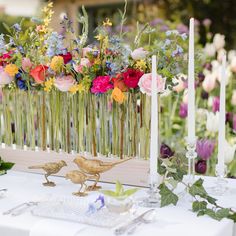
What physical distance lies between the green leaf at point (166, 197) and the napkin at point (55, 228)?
11.5 inches

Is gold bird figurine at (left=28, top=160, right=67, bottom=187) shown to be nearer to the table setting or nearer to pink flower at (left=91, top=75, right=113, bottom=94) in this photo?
the table setting

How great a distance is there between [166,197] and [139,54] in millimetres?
498

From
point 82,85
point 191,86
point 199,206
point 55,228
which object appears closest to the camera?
point 55,228

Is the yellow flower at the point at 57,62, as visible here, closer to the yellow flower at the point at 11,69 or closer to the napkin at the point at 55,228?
the yellow flower at the point at 11,69

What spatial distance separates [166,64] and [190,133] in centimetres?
28

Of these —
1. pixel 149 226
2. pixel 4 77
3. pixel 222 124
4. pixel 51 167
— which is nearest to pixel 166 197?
pixel 149 226

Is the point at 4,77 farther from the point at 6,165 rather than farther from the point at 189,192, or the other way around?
the point at 189,192

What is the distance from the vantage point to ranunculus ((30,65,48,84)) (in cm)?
213

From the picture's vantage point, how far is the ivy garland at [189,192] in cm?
169

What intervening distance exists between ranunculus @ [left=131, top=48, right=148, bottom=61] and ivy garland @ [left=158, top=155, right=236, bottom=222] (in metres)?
0.36

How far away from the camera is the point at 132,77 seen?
1.99 m

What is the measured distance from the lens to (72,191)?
6.59ft

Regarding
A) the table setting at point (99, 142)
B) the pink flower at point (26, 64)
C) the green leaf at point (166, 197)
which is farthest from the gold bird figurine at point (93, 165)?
the pink flower at point (26, 64)

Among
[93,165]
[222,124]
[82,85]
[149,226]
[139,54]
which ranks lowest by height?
[149,226]
